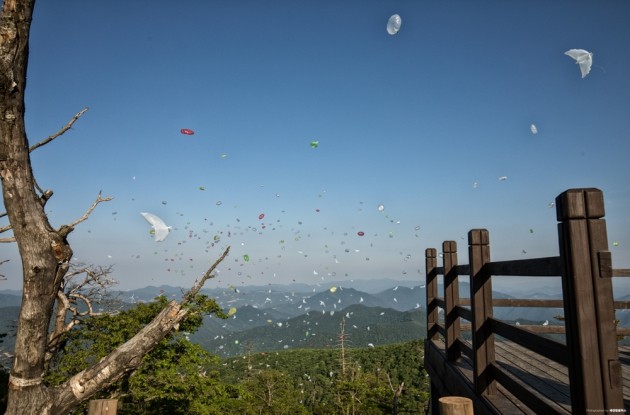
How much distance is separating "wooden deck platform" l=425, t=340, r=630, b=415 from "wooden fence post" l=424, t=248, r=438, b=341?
0.24 m

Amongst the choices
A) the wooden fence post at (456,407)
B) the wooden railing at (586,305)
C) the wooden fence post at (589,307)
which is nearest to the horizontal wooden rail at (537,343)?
the wooden railing at (586,305)

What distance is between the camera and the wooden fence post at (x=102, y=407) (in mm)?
2703

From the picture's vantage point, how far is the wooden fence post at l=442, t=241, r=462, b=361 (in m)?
4.78

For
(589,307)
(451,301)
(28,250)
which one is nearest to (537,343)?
(589,307)

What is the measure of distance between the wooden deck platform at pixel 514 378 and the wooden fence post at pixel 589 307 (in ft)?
1.32

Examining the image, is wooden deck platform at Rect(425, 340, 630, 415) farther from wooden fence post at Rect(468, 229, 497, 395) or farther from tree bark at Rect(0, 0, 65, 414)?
tree bark at Rect(0, 0, 65, 414)

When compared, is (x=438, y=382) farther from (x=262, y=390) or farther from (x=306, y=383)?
(x=306, y=383)

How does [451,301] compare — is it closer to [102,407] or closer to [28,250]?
[102,407]

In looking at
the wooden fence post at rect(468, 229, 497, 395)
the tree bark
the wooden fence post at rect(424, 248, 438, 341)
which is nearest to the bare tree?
the tree bark

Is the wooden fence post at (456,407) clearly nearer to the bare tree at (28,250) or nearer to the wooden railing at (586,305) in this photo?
the wooden railing at (586,305)

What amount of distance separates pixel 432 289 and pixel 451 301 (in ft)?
6.38

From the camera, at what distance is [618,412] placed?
1.97 metres

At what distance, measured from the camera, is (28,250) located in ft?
9.39

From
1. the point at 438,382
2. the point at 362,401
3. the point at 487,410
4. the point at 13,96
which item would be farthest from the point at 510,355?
the point at 362,401
